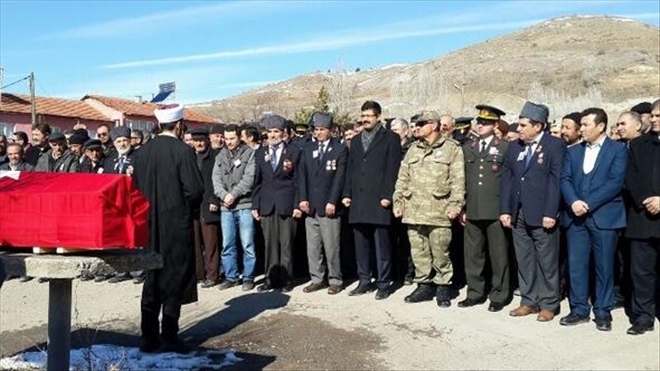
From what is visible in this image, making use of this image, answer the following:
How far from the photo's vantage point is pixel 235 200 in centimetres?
902

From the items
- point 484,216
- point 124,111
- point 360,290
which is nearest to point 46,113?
point 124,111

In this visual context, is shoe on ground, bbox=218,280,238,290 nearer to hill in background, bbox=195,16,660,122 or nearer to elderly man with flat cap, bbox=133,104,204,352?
elderly man with flat cap, bbox=133,104,204,352

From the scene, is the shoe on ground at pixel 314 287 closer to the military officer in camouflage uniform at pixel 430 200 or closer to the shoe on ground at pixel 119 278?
the military officer in camouflage uniform at pixel 430 200

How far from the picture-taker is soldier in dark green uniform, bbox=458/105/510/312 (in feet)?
25.2

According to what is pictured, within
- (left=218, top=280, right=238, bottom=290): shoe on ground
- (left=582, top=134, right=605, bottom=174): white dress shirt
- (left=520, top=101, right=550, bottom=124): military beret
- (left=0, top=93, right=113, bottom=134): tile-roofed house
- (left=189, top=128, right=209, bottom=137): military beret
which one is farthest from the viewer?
(left=0, top=93, right=113, bottom=134): tile-roofed house

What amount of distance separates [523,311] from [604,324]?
82 centimetres

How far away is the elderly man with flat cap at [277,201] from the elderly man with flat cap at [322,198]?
5.9 inches

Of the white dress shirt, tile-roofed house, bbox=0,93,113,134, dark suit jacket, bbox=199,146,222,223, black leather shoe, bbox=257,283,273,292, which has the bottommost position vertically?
black leather shoe, bbox=257,283,273,292

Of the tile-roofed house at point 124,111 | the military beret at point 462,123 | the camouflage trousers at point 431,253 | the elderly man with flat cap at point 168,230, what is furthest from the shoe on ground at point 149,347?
the tile-roofed house at point 124,111

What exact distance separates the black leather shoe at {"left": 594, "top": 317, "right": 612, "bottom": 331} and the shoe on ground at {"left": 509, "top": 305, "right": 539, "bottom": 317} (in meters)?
0.70

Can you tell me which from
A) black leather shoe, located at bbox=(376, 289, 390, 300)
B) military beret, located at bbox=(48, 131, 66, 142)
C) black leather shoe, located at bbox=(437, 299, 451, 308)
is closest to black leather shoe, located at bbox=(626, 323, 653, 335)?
black leather shoe, located at bbox=(437, 299, 451, 308)

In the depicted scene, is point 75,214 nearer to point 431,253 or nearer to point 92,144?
point 431,253

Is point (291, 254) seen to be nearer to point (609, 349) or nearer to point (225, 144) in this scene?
point (225, 144)

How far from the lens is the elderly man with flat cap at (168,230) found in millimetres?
6262
